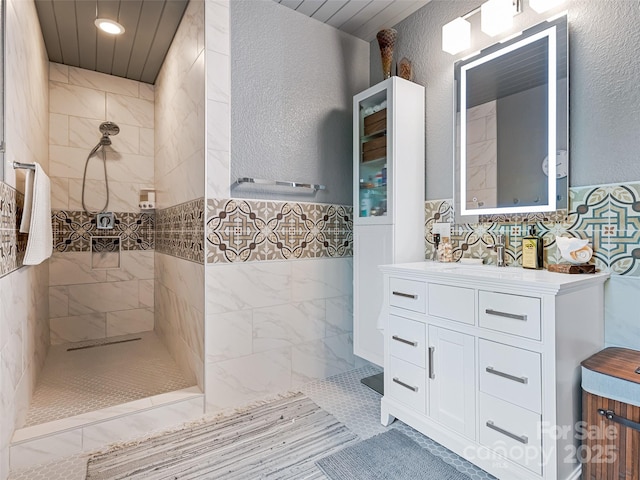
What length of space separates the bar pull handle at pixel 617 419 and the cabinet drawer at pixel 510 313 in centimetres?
33

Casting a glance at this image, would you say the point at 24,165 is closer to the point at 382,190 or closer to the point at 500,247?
the point at 382,190

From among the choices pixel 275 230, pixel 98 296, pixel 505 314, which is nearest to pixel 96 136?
pixel 98 296

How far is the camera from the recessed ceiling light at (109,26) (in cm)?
230

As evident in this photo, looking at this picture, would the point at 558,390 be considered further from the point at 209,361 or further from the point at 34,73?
the point at 34,73

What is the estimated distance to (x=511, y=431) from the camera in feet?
4.08

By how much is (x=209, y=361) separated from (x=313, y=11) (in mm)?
2235

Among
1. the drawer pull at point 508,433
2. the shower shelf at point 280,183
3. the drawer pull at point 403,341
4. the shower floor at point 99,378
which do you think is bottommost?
the shower floor at point 99,378

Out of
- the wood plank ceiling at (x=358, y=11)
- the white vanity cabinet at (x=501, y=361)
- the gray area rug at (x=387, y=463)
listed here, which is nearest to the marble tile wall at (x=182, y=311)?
the gray area rug at (x=387, y=463)

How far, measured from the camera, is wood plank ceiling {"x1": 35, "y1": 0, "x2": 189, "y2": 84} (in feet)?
7.06

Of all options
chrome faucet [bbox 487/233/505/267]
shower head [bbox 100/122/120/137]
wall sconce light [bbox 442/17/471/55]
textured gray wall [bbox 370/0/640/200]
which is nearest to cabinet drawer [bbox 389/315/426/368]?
chrome faucet [bbox 487/233/505/267]

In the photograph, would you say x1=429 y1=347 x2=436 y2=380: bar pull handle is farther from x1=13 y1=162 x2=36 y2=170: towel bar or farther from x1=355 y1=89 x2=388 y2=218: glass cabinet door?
x1=13 y1=162 x2=36 y2=170: towel bar

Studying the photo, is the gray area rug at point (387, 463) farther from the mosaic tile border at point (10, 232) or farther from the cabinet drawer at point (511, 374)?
the mosaic tile border at point (10, 232)

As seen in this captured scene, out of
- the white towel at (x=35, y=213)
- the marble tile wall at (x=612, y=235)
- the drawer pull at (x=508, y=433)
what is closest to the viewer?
the drawer pull at (x=508, y=433)

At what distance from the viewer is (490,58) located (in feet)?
5.92
